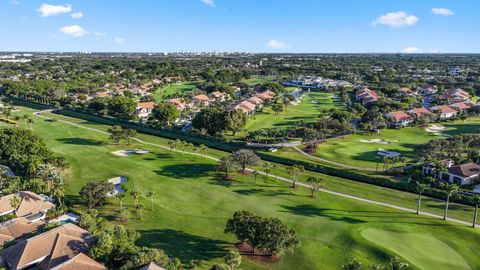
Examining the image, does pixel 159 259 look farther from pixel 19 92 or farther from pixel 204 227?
pixel 19 92

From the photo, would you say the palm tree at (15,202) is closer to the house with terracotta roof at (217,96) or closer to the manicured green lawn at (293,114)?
the manicured green lawn at (293,114)

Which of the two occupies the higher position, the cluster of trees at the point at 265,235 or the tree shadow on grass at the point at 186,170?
the cluster of trees at the point at 265,235

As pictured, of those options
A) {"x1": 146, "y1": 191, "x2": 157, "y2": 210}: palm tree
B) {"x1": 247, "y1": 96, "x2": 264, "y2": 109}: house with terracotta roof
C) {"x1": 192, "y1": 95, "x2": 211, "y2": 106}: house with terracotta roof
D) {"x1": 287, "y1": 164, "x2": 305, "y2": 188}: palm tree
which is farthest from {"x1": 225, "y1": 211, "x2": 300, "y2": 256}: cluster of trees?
{"x1": 192, "y1": 95, "x2": 211, "y2": 106}: house with terracotta roof

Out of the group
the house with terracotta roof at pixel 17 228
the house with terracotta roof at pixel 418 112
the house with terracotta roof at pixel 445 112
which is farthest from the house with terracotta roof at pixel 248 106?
the house with terracotta roof at pixel 17 228

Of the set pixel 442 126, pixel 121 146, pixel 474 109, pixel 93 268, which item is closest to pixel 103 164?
pixel 121 146

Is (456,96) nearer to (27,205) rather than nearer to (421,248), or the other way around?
(421,248)

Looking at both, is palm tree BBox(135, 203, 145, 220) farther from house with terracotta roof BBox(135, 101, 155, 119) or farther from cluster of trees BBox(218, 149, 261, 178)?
house with terracotta roof BBox(135, 101, 155, 119)

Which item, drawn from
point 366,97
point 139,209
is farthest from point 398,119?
point 139,209
